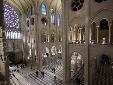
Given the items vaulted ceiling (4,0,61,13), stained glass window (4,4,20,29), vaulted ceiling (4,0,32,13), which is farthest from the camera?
stained glass window (4,4,20,29)

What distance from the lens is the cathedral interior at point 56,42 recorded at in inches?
536

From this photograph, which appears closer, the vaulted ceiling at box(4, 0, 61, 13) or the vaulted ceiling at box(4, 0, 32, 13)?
the vaulted ceiling at box(4, 0, 61, 13)

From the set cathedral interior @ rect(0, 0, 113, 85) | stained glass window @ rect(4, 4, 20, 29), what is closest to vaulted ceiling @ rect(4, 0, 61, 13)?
cathedral interior @ rect(0, 0, 113, 85)

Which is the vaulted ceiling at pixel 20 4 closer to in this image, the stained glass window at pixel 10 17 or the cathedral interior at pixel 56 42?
the cathedral interior at pixel 56 42

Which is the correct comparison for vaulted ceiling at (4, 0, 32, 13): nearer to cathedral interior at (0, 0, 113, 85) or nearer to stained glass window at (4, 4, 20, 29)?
cathedral interior at (0, 0, 113, 85)

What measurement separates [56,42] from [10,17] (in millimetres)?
11552

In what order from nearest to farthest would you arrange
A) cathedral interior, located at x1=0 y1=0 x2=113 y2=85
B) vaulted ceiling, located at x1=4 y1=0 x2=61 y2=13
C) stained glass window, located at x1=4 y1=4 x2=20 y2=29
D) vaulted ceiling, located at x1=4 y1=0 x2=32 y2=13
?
cathedral interior, located at x1=0 y1=0 x2=113 y2=85 → vaulted ceiling, located at x1=4 y1=0 x2=61 y2=13 → vaulted ceiling, located at x1=4 y1=0 x2=32 y2=13 → stained glass window, located at x1=4 y1=4 x2=20 y2=29

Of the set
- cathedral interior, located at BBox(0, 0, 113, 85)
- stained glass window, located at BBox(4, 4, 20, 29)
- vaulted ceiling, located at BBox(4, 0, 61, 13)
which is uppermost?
vaulted ceiling, located at BBox(4, 0, 61, 13)

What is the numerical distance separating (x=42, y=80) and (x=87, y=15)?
429 inches

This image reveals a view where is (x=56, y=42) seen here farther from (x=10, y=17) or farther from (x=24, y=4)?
(x=10, y=17)

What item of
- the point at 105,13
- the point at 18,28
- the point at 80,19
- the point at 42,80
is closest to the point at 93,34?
the point at 80,19

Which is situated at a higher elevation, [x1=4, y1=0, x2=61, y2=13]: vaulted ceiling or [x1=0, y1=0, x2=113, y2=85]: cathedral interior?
[x1=4, y1=0, x2=61, y2=13]: vaulted ceiling

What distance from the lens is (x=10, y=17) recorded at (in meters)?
30.3

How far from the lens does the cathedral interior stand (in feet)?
44.7
